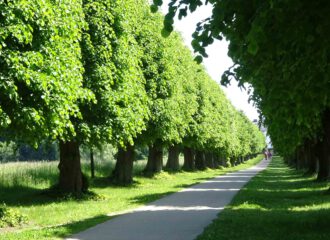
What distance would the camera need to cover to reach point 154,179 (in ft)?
122

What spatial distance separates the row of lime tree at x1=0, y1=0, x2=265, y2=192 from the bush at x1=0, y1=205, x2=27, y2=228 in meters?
2.24

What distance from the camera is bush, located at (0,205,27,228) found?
14116mm

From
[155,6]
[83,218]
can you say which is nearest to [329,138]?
[83,218]

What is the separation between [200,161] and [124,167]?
33.6m

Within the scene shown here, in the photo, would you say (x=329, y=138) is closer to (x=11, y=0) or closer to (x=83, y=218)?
(x=83, y=218)

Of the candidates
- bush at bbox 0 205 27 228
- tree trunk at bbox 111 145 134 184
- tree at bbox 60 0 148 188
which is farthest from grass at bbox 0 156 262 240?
tree at bbox 60 0 148 188

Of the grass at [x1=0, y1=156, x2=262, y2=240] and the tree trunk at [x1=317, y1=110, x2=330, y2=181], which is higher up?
the tree trunk at [x1=317, y1=110, x2=330, y2=181]

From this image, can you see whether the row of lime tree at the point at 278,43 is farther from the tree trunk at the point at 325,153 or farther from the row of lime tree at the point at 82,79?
Answer: the tree trunk at the point at 325,153

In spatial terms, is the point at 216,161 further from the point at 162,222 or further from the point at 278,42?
the point at 278,42

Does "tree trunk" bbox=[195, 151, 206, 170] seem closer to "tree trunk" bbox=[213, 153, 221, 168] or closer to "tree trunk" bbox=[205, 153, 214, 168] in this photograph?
"tree trunk" bbox=[205, 153, 214, 168]

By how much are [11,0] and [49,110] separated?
10.5ft

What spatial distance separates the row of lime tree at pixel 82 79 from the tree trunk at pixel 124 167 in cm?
6

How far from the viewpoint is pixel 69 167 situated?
22.1 meters

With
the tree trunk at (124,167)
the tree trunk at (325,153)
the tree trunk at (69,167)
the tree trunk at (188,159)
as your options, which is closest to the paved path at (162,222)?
the tree trunk at (69,167)
